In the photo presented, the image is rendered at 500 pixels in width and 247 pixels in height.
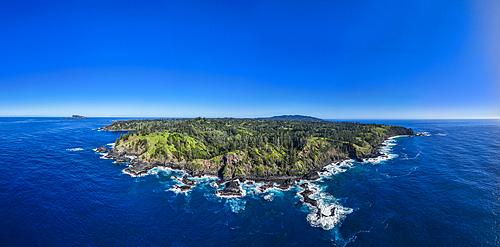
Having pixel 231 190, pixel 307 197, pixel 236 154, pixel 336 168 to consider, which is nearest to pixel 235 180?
pixel 231 190

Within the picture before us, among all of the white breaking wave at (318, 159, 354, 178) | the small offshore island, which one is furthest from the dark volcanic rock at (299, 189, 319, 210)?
the white breaking wave at (318, 159, 354, 178)

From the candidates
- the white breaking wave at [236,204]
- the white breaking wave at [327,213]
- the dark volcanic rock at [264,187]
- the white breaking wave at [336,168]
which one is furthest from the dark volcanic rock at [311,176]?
the white breaking wave at [236,204]

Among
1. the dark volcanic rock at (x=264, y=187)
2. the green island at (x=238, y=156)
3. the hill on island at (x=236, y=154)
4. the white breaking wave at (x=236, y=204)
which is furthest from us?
the hill on island at (x=236, y=154)

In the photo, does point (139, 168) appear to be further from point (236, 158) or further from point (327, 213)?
point (327, 213)

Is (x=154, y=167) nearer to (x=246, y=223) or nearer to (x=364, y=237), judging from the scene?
(x=246, y=223)

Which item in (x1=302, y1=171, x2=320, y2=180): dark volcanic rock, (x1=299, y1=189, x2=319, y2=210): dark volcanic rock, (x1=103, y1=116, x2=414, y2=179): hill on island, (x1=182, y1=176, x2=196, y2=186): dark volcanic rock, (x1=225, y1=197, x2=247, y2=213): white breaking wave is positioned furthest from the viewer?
(x1=103, y1=116, x2=414, y2=179): hill on island

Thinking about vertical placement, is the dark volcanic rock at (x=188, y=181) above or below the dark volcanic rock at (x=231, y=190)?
above

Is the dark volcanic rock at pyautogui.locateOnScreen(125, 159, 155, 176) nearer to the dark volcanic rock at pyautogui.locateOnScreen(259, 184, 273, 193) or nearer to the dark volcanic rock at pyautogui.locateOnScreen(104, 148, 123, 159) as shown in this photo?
the dark volcanic rock at pyautogui.locateOnScreen(104, 148, 123, 159)

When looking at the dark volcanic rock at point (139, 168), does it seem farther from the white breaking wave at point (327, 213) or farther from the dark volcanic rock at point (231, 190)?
the white breaking wave at point (327, 213)

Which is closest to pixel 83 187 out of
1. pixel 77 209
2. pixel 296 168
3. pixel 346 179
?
pixel 77 209
